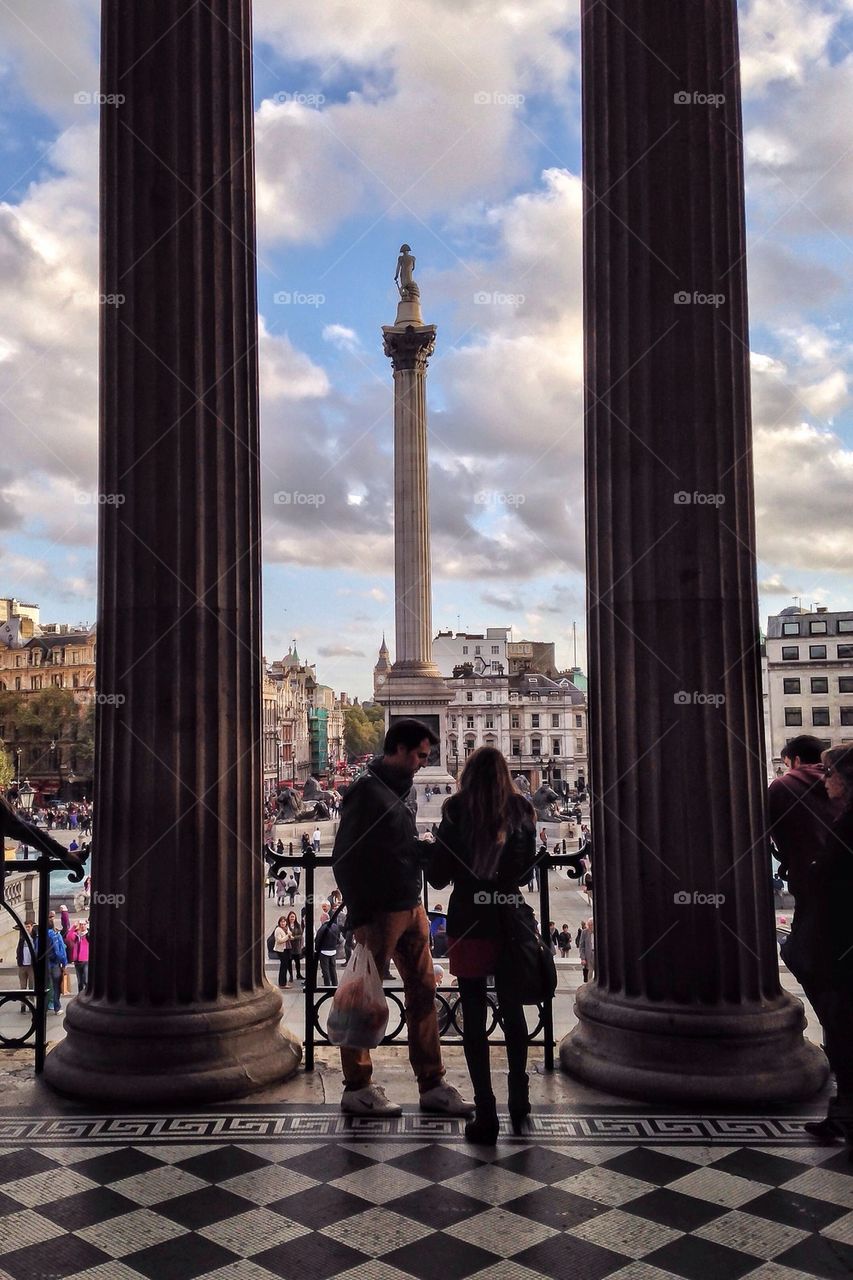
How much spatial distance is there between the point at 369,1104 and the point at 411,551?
37.6 m

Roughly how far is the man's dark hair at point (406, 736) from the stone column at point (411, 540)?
3661 cm

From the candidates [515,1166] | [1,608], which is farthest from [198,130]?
[1,608]

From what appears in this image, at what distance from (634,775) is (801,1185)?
2030mm

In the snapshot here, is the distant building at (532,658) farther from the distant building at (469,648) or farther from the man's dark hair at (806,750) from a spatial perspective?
the man's dark hair at (806,750)

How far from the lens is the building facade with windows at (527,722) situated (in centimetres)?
6781

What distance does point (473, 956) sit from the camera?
438 centimetres

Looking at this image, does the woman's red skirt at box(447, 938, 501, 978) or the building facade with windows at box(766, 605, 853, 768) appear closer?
the woman's red skirt at box(447, 938, 501, 978)

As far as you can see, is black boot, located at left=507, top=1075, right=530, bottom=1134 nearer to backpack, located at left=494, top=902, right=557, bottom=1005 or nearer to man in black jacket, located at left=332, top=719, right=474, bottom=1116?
man in black jacket, located at left=332, top=719, right=474, bottom=1116

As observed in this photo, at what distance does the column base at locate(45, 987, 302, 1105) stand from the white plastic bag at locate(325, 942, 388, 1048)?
2.41 ft

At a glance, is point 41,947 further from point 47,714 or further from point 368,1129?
point 47,714

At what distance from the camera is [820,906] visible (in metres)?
4.39

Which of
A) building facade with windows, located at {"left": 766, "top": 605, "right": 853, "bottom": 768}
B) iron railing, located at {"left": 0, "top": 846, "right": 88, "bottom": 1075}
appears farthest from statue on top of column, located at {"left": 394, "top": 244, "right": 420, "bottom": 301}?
iron railing, located at {"left": 0, "top": 846, "right": 88, "bottom": 1075}

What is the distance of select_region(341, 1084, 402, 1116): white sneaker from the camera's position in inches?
182

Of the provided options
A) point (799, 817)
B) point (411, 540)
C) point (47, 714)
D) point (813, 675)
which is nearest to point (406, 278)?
point (411, 540)
